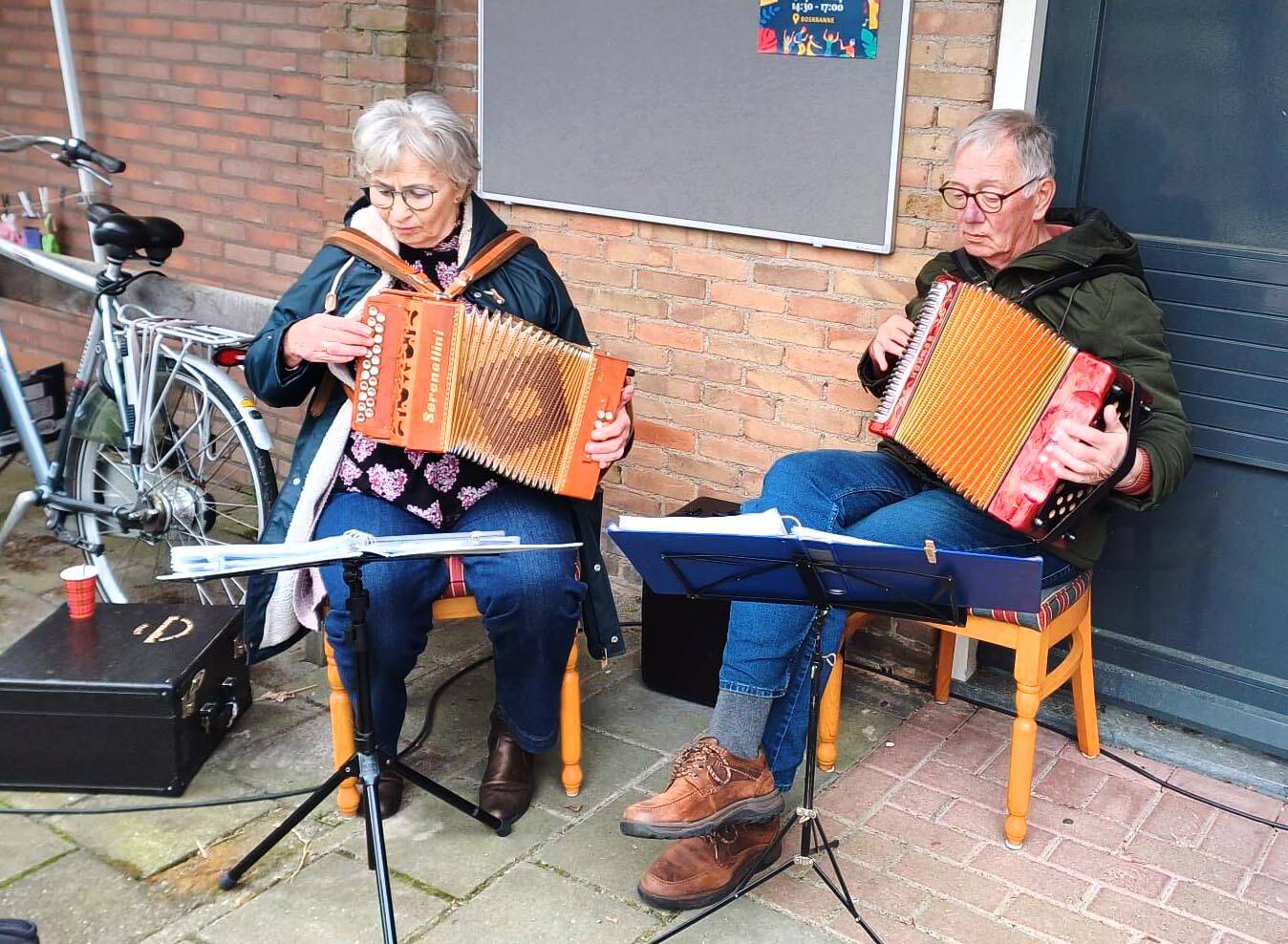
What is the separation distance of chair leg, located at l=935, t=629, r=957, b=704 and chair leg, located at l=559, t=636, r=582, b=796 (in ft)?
3.35

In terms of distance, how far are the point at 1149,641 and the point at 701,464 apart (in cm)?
133

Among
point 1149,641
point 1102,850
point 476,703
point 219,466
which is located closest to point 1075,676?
point 1149,641

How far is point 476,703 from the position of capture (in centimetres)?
351

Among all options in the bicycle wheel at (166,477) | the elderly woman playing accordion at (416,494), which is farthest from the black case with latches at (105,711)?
the bicycle wheel at (166,477)

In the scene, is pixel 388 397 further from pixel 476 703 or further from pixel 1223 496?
pixel 1223 496

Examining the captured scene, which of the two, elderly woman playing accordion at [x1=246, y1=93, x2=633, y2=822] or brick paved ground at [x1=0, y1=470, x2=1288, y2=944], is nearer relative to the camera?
brick paved ground at [x1=0, y1=470, x2=1288, y2=944]

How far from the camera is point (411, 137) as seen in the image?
284cm

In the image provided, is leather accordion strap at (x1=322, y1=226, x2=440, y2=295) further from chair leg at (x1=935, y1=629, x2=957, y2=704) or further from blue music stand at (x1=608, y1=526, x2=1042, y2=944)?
chair leg at (x1=935, y1=629, x2=957, y2=704)

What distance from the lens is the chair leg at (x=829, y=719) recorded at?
3.16 m

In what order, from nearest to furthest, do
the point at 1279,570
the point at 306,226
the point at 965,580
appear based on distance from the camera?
the point at 965,580 → the point at 1279,570 → the point at 306,226

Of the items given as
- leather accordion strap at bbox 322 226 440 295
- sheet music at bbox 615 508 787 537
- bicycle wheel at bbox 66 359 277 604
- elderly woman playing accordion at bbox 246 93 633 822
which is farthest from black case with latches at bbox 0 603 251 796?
sheet music at bbox 615 508 787 537

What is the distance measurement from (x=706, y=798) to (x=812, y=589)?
Result: 53cm

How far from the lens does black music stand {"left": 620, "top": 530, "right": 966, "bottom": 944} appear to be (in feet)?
7.45

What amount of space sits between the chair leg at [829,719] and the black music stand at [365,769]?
0.82 meters
